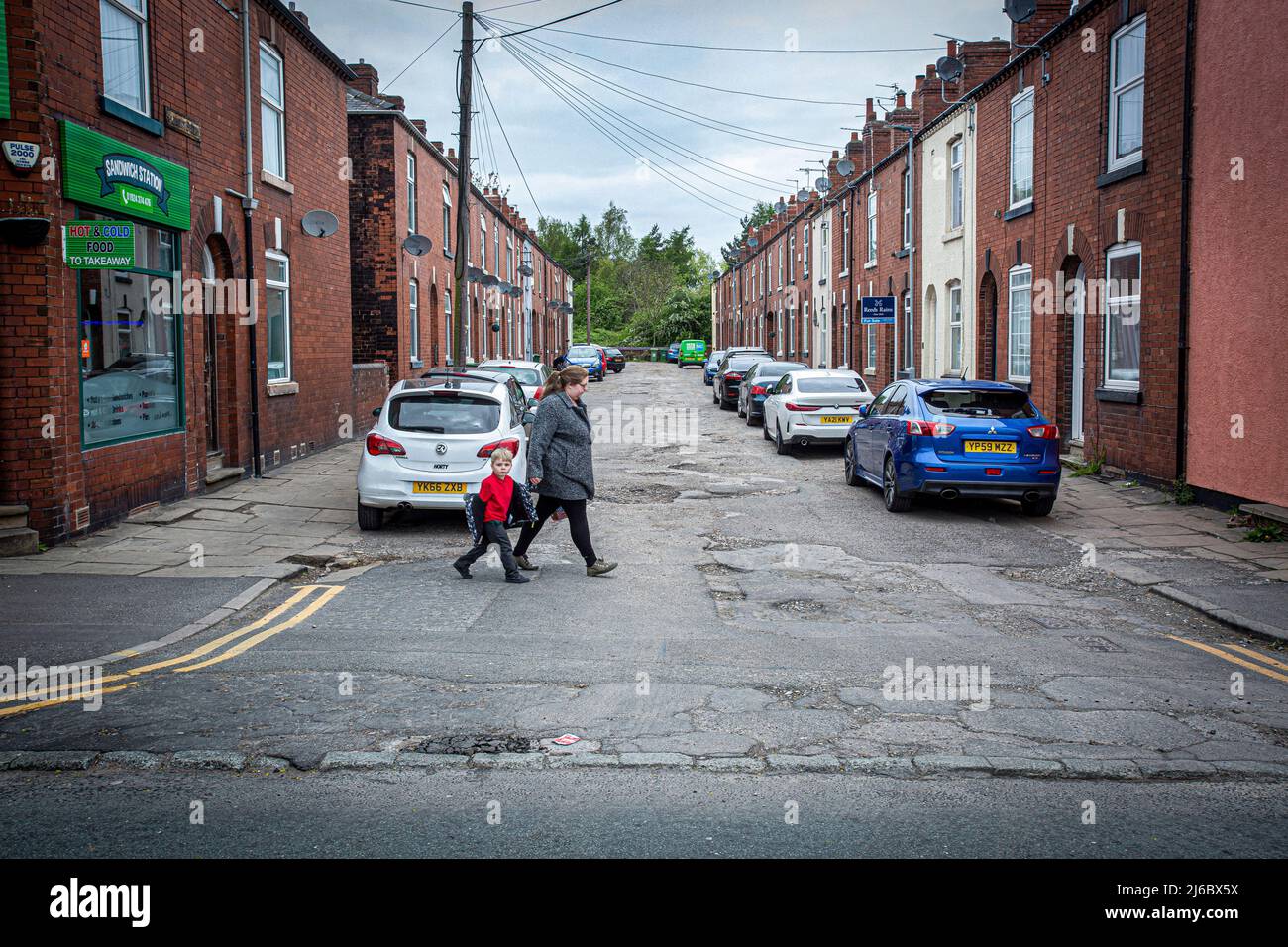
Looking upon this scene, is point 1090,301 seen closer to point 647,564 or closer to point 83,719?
point 647,564

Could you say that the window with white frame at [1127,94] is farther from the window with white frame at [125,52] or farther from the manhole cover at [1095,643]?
the window with white frame at [125,52]

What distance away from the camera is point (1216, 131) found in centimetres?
1257

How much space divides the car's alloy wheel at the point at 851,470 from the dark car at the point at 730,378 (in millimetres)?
→ 13789

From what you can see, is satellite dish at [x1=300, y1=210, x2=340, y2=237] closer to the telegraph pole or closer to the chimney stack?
the telegraph pole

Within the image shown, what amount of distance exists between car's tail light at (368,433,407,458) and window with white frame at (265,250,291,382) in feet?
20.0

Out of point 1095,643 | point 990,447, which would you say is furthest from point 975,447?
point 1095,643

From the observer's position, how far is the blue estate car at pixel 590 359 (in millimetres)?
49906

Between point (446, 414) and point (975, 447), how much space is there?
5.94 m

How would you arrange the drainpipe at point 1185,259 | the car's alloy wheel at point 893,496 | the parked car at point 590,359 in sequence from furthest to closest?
1. the parked car at point 590,359
2. the drainpipe at point 1185,259
3. the car's alloy wheel at point 893,496

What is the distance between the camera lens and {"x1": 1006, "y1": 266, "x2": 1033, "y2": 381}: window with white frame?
62.8ft

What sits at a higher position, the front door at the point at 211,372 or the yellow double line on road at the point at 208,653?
the front door at the point at 211,372

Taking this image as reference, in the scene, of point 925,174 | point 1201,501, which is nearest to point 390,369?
point 925,174

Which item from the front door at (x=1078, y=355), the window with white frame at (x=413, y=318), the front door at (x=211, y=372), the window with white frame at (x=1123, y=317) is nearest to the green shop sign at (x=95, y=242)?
the front door at (x=211, y=372)

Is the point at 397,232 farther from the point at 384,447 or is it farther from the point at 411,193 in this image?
the point at 384,447
